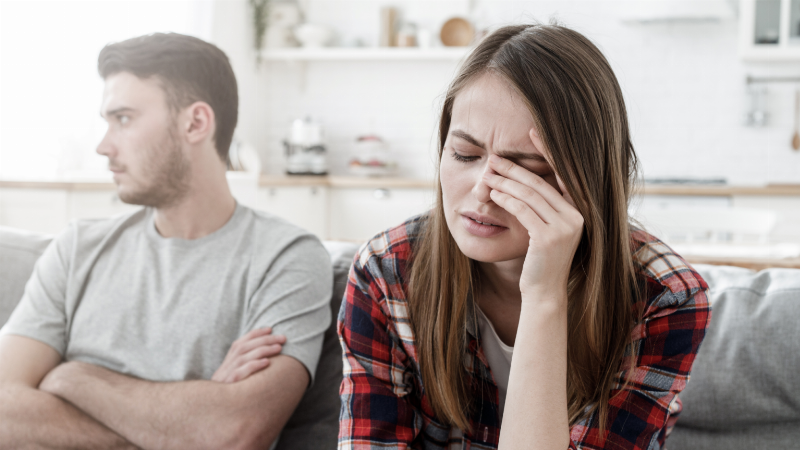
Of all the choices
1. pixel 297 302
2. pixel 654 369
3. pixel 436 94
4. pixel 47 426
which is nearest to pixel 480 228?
pixel 654 369

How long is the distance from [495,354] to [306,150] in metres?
3.27

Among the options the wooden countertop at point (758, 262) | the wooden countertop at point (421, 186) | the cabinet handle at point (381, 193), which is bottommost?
the cabinet handle at point (381, 193)

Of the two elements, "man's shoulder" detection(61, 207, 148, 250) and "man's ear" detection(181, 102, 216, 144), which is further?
"man's shoulder" detection(61, 207, 148, 250)

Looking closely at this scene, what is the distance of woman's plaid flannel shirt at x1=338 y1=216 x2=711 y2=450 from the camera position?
2.90 ft

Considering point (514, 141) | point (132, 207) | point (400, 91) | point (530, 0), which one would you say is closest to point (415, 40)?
point (400, 91)

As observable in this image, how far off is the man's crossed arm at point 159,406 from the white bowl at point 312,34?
3.50 metres

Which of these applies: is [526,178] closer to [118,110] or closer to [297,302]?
[297,302]

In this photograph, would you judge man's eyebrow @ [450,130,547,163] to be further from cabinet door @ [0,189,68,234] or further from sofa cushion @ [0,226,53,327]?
sofa cushion @ [0,226,53,327]

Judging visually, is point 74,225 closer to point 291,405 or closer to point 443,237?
point 291,405

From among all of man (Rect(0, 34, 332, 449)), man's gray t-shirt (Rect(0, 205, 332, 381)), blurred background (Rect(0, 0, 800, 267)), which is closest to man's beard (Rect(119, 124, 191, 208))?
man (Rect(0, 34, 332, 449))

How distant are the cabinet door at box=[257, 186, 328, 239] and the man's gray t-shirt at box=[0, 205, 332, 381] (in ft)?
5.23

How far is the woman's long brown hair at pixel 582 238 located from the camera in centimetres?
82

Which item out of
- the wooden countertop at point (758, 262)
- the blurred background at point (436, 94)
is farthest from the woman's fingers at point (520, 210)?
the blurred background at point (436, 94)

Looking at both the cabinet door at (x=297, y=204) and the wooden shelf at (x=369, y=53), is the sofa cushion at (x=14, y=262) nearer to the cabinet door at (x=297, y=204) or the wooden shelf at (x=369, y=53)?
the cabinet door at (x=297, y=204)
